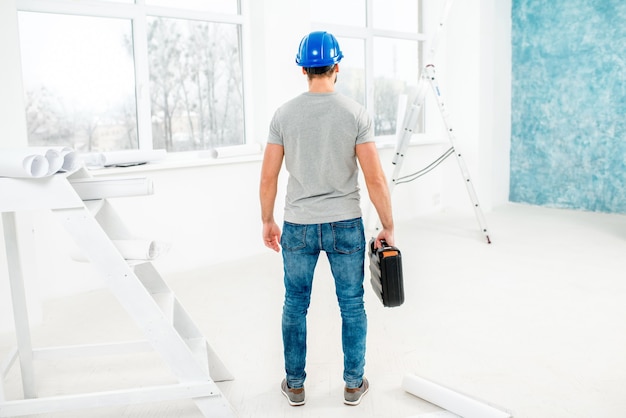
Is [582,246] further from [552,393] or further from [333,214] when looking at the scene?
[333,214]

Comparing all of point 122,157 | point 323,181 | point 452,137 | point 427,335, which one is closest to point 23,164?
point 323,181

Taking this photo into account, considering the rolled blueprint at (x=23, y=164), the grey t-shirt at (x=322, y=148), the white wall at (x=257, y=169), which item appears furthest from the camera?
the white wall at (x=257, y=169)

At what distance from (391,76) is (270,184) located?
3.98 meters

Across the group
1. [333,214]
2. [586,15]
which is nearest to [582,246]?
[586,15]

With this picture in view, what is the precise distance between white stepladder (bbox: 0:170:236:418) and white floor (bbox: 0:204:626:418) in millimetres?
198

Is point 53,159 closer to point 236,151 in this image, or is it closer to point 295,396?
point 295,396

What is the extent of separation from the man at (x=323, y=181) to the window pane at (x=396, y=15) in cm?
383

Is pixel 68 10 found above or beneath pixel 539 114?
above

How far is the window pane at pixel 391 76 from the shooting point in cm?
574

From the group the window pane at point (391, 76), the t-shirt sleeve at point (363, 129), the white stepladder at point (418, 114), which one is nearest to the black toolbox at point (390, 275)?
Result: the t-shirt sleeve at point (363, 129)

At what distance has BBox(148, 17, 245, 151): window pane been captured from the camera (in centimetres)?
415

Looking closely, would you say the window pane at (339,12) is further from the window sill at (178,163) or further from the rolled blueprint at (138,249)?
the rolled blueprint at (138,249)

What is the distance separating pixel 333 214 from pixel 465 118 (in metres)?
4.13

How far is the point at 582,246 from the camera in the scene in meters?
4.61
